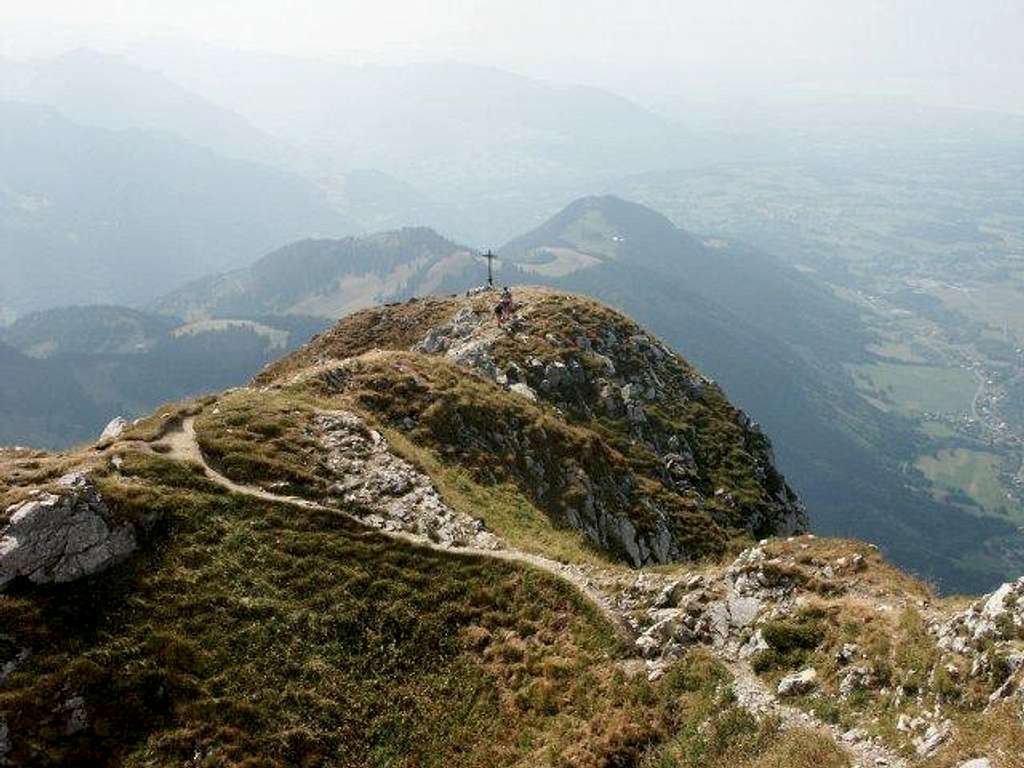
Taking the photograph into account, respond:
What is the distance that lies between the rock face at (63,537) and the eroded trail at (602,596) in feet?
19.9

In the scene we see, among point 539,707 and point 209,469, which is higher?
point 209,469

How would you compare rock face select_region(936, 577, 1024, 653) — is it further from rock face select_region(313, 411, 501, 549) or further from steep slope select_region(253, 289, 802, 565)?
steep slope select_region(253, 289, 802, 565)

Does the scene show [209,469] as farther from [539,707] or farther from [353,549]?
[539,707]

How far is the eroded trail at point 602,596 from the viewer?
71.7ft

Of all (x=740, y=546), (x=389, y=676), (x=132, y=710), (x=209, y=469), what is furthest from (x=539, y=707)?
(x=740, y=546)

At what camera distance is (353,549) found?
34.2m

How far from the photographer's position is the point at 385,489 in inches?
1566

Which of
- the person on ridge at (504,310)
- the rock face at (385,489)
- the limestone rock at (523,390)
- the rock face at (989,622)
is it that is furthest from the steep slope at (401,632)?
the person on ridge at (504,310)

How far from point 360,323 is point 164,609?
227 ft

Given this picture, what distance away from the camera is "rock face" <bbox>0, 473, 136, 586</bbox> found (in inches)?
1113

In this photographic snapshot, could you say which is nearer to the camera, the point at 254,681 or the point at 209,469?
the point at 254,681

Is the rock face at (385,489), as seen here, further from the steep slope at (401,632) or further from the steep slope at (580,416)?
the steep slope at (580,416)

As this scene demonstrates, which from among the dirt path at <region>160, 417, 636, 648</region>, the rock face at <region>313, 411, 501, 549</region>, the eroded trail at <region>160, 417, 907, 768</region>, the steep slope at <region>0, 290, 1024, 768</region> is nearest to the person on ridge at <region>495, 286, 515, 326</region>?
the rock face at <region>313, 411, 501, 549</region>

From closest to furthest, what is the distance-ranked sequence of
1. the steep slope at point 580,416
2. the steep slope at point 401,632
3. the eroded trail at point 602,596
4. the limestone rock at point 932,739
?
1. the limestone rock at point 932,739
2. the eroded trail at point 602,596
3. the steep slope at point 401,632
4. the steep slope at point 580,416
